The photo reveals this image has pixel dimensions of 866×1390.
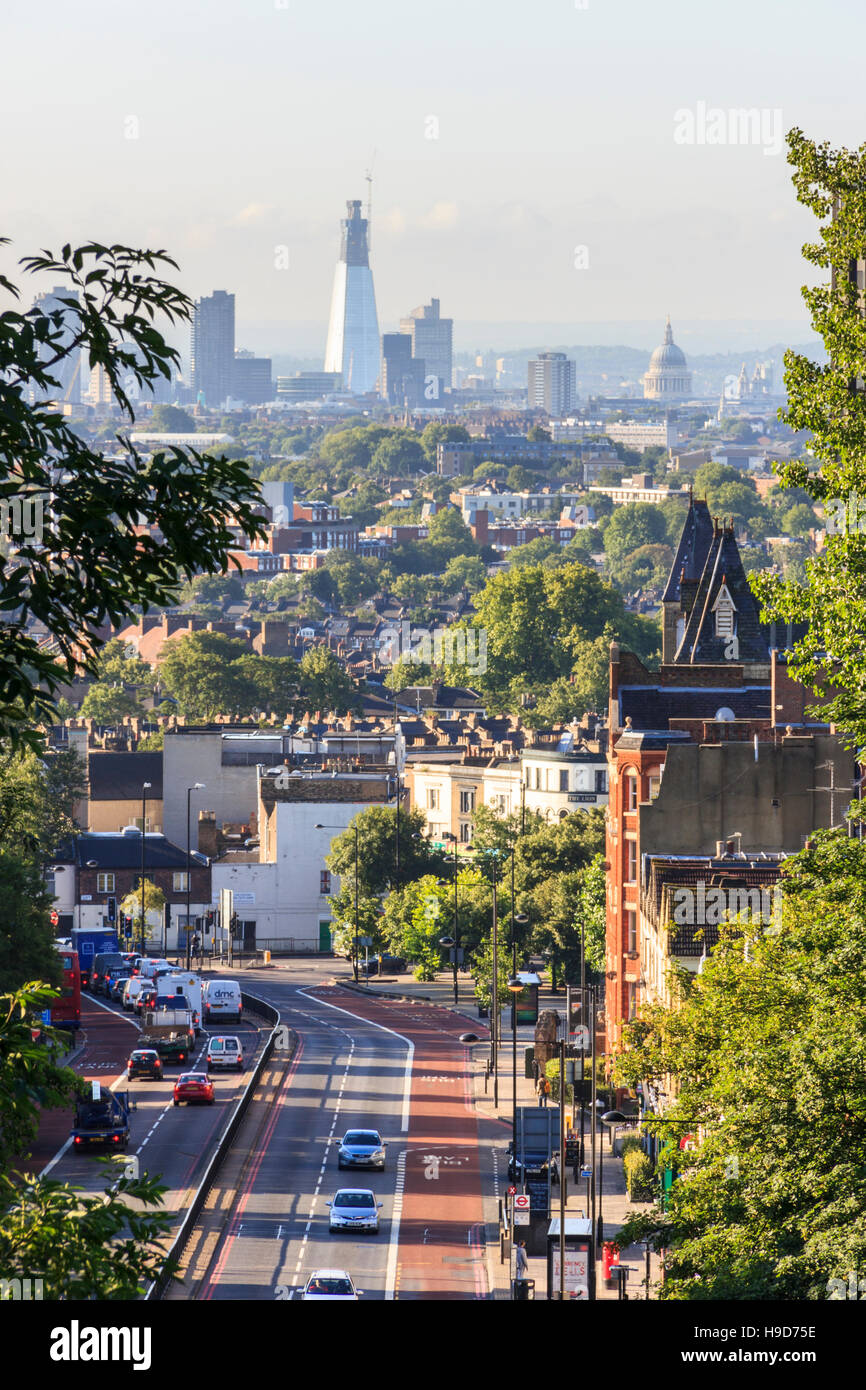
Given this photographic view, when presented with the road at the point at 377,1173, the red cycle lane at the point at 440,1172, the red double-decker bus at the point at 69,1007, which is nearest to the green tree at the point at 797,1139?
the red cycle lane at the point at 440,1172

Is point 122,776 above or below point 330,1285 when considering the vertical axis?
below

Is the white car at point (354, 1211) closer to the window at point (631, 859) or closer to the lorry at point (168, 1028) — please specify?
the window at point (631, 859)

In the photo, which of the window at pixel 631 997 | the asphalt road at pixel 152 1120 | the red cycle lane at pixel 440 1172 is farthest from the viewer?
the window at pixel 631 997

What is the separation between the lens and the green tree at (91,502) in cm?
1664

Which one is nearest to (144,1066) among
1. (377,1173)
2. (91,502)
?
(377,1173)

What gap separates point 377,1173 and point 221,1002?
3155 centimetres

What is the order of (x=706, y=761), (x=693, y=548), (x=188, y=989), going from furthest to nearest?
(x=693, y=548), (x=188, y=989), (x=706, y=761)

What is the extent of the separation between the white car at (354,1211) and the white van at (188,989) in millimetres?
33666

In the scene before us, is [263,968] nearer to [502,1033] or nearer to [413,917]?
[413,917]

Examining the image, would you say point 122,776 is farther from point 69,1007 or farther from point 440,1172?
point 440,1172

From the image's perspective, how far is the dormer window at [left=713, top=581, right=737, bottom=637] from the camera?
85.2m

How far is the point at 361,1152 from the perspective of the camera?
6381cm

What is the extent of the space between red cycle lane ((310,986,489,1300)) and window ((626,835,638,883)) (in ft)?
28.0

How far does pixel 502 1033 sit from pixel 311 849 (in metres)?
37.5
